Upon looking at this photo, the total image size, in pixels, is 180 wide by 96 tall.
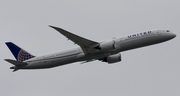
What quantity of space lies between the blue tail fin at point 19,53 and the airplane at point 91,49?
164 cm

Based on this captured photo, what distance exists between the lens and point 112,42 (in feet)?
174

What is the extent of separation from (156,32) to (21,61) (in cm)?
2394

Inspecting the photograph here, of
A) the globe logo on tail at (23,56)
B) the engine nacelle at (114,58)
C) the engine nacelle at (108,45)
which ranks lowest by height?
the engine nacelle at (114,58)

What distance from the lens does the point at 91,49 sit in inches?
2133

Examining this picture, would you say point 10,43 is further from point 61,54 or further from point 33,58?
point 61,54

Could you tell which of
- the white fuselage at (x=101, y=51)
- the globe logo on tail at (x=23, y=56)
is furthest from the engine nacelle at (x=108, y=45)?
the globe logo on tail at (x=23, y=56)

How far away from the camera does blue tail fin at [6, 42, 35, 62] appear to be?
5997 centimetres

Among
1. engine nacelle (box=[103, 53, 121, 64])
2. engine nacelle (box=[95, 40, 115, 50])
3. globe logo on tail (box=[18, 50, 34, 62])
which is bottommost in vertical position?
engine nacelle (box=[103, 53, 121, 64])

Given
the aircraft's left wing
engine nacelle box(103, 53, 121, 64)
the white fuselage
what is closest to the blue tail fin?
the white fuselage

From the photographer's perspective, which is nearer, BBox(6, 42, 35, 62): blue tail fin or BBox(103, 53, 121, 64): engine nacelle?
BBox(6, 42, 35, 62): blue tail fin

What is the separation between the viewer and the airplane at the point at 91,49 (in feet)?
176

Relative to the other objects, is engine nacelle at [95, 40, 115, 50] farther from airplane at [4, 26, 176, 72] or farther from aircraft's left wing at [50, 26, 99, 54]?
aircraft's left wing at [50, 26, 99, 54]

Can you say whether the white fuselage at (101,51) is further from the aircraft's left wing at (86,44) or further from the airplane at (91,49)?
the aircraft's left wing at (86,44)

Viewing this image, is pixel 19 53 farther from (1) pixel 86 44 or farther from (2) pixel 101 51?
(2) pixel 101 51
